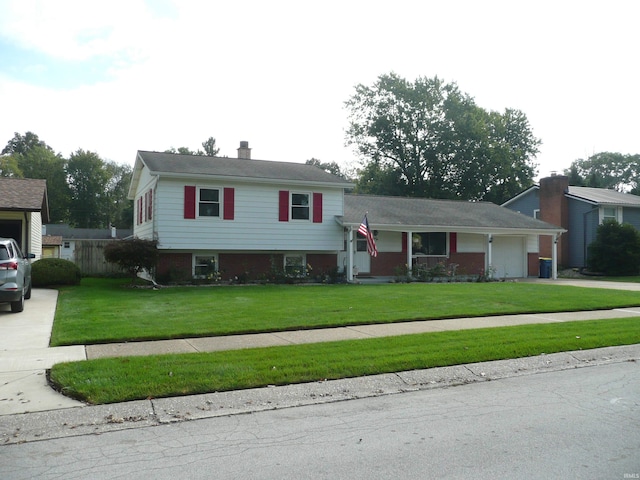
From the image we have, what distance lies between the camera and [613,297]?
671 inches

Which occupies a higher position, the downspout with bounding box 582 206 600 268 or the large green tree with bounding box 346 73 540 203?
the large green tree with bounding box 346 73 540 203

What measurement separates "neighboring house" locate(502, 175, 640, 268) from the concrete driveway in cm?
2933

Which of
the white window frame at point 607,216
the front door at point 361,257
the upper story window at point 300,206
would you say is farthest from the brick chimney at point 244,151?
the white window frame at point 607,216

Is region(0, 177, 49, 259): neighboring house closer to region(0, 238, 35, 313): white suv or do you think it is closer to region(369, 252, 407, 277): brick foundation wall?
region(0, 238, 35, 313): white suv

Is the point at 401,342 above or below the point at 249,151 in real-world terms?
below

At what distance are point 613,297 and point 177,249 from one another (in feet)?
49.4

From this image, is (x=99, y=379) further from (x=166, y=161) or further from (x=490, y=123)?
(x=490, y=123)

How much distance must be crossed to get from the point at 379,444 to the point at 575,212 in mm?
34049

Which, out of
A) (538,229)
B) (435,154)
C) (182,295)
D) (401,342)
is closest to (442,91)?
(435,154)

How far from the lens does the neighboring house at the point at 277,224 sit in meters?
21.4

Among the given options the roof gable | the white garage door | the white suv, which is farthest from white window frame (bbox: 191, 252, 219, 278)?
the white garage door

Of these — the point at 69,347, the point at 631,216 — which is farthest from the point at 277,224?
the point at 631,216

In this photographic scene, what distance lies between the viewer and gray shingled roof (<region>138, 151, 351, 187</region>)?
21375 mm

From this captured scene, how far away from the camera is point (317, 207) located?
927 inches
